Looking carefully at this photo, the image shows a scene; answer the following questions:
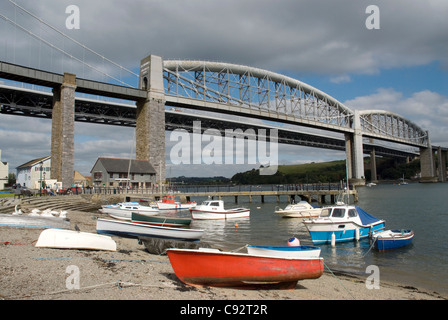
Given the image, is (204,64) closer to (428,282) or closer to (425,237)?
(425,237)

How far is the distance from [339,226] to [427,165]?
16682 cm

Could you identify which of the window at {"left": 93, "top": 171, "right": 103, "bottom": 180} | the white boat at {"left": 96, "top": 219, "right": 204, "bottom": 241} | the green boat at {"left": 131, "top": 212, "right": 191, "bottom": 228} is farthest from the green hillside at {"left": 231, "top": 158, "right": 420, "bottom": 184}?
the white boat at {"left": 96, "top": 219, "right": 204, "bottom": 241}

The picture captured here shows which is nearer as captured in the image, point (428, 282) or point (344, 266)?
point (428, 282)

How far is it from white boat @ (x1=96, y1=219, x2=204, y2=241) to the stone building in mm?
32530

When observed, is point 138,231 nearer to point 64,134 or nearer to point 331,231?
point 331,231

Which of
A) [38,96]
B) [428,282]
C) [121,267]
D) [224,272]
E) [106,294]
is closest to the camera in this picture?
[106,294]

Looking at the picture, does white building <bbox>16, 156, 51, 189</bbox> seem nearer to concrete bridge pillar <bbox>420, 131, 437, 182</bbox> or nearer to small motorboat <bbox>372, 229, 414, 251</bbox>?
small motorboat <bbox>372, 229, 414, 251</bbox>

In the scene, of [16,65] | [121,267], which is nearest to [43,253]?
[121,267]

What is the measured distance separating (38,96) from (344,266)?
204 ft

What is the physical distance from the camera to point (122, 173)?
169 ft

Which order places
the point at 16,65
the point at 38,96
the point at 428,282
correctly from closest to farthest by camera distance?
the point at 428,282 → the point at 16,65 → the point at 38,96

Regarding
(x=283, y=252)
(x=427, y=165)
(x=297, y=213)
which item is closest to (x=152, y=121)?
(x=297, y=213)
